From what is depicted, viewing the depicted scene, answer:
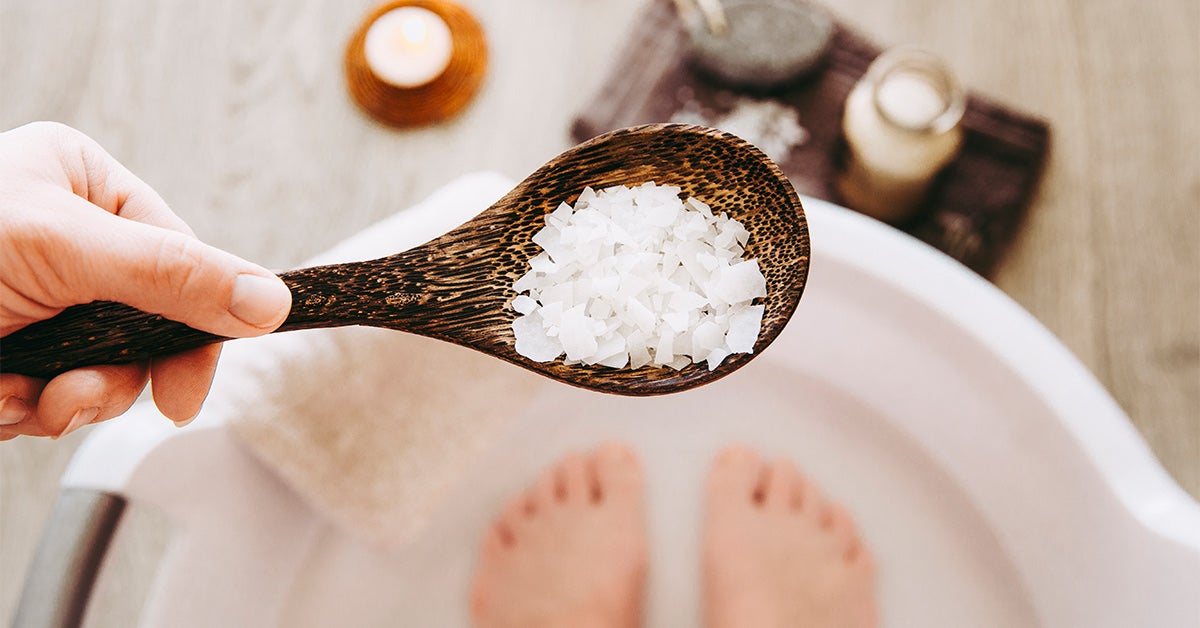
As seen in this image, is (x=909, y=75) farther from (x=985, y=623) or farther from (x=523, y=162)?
(x=985, y=623)

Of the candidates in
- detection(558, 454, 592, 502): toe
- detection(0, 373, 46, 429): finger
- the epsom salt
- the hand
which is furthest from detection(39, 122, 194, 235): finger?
detection(558, 454, 592, 502): toe

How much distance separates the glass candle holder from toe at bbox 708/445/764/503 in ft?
→ 1.07

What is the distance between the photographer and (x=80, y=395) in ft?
1.86

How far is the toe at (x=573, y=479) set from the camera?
101 centimetres

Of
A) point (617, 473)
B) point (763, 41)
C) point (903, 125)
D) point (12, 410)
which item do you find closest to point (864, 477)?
point (617, 473)

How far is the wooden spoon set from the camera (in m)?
0.56

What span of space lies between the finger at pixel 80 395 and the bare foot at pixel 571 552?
19.8 inches

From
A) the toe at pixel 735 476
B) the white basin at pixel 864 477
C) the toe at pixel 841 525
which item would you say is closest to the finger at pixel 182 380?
the white basin at pixel 864 477

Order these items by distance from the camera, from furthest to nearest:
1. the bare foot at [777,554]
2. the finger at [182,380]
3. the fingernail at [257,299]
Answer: the bare foot at [777,554] < the finger at [182,380] < the fingernail at [257,299]

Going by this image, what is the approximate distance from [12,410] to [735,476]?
700mm

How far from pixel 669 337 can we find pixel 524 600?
21.3 inches

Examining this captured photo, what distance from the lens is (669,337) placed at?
57cm

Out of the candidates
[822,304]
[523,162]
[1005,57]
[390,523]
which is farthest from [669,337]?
[1005,57]

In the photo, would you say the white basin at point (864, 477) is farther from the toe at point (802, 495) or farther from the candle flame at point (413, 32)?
the candle flame at point (413, 32)
